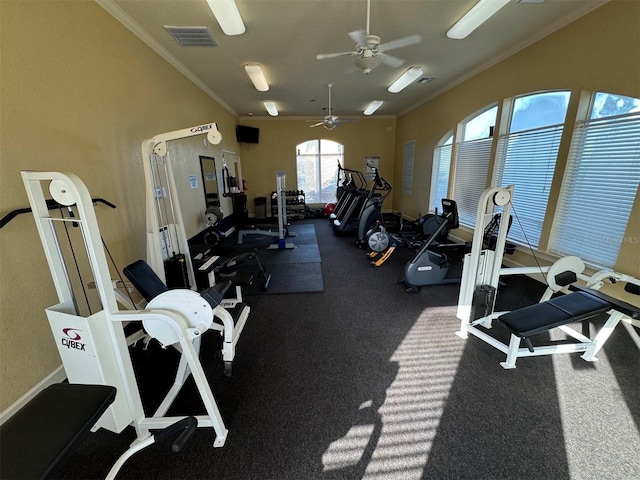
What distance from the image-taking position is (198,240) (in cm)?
480

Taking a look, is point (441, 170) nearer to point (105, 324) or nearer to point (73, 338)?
point (105, 324)

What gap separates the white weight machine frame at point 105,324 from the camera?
1.26 m

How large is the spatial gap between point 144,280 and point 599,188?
4324 mm

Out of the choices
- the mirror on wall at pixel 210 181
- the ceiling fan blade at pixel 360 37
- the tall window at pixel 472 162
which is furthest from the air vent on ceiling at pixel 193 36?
the tall window at pixel 472 162

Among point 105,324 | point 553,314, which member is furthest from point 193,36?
point 553,314

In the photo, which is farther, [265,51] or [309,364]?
[265,51]

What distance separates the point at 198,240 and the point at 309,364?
3552 millimetres

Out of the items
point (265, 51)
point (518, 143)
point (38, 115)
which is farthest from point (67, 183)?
point (518, 143)

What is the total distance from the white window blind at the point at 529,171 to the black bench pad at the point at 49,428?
159 inches

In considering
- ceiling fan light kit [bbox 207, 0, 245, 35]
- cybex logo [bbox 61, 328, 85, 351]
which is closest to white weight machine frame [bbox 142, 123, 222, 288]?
ceiling fan light kit [bbox 207, 0, 245, 35]

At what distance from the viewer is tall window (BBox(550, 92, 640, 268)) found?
254 centimetres

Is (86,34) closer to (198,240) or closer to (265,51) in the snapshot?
(265,51)

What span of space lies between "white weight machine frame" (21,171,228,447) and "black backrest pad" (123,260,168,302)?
465 millimetres

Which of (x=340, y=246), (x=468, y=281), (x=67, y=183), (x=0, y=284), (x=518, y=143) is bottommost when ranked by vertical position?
(x=340, y=246)
